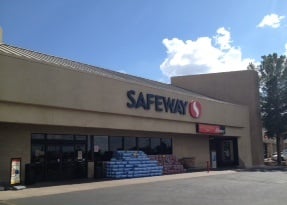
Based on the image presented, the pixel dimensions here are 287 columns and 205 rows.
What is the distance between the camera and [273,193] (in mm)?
19891

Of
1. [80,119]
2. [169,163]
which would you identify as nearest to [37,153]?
[80,119]

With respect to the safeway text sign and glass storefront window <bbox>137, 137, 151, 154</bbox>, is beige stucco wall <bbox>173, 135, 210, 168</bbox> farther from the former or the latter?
glass storefront window <bbox>137, 137, 151, 154</bbox>

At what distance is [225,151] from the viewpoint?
4906cm

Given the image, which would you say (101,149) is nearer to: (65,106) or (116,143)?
(116,143)

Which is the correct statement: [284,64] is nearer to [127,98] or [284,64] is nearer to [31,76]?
[127,98]

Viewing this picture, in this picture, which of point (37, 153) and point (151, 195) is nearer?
point (151, 195)

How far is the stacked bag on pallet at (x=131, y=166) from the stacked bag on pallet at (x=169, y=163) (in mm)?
1778

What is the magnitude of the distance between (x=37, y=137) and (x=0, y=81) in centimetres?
521

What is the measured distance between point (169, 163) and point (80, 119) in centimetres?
1089

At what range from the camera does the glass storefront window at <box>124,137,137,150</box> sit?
32594 millimetres

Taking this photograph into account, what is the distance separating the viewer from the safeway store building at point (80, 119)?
2272 cm

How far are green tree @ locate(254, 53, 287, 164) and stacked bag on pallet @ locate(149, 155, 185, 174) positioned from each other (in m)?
22.0

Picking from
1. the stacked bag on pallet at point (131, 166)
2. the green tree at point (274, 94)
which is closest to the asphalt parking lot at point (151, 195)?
the stacked bag on pallet at point (131, 166)

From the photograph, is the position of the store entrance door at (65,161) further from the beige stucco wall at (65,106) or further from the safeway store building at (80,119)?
the beige stucco wall at (65,106)
